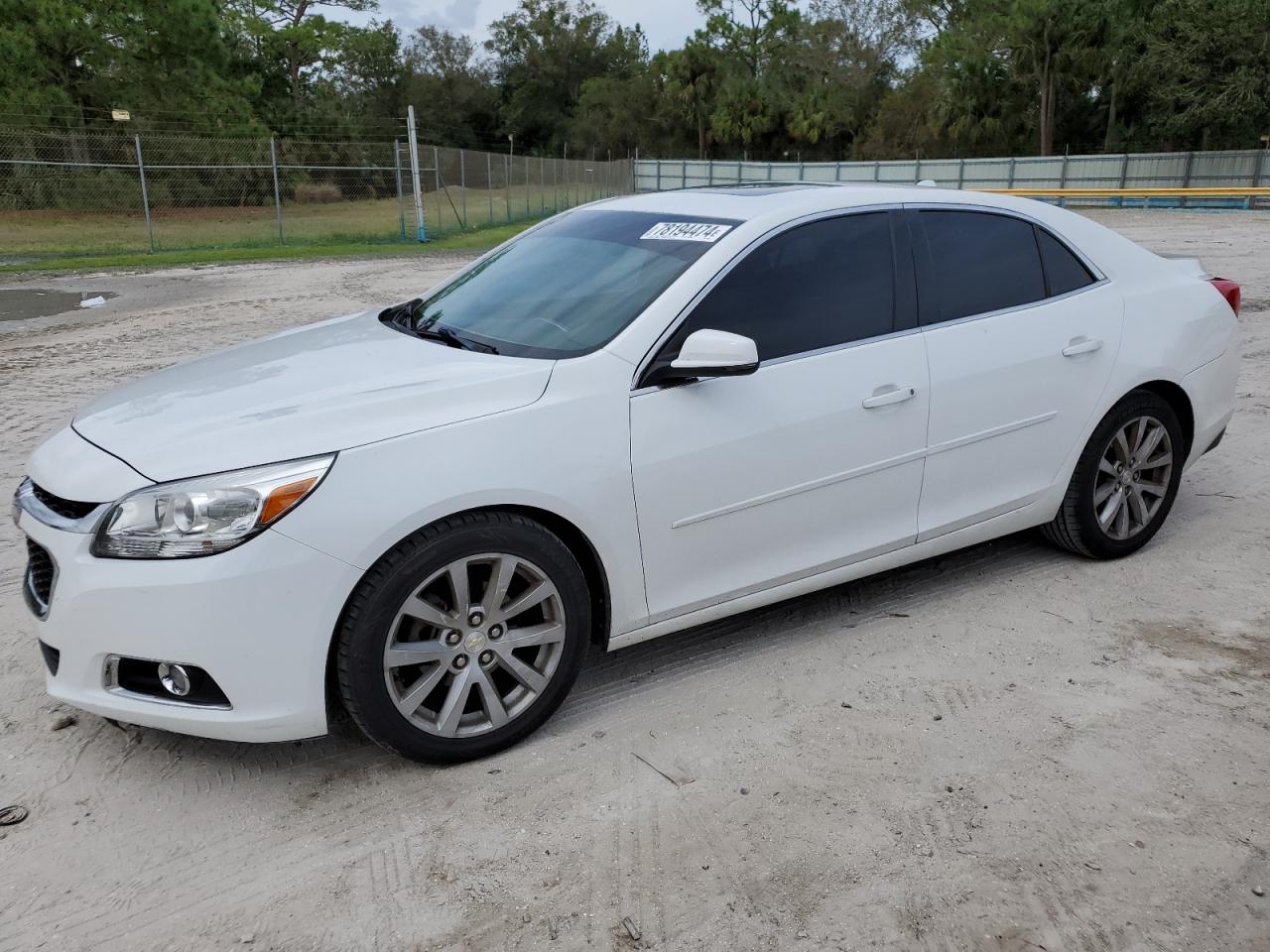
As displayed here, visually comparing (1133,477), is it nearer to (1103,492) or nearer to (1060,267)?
(1103,492)

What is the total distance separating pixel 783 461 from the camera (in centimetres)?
354

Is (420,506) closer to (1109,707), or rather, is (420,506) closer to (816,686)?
(816,686)

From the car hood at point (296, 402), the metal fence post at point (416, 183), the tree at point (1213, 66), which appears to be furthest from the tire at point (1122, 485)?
the tree at point (1213, 66)

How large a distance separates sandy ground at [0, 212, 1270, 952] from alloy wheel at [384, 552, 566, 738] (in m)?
0.20

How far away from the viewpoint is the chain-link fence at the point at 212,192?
23062mm

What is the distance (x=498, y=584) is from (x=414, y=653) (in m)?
0.30

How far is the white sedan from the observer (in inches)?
111

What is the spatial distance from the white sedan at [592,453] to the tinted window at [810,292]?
1cm

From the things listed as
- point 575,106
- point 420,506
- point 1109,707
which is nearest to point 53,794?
point 420,506

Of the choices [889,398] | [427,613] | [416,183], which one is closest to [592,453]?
[427,613]

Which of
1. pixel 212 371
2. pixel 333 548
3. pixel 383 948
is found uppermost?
pixel 212 371

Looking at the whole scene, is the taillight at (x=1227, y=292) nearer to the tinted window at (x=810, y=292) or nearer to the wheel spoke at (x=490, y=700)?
the tinted window at (x=810, y=292)

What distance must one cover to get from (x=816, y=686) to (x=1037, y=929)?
1.24 m

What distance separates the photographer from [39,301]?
554 inches
